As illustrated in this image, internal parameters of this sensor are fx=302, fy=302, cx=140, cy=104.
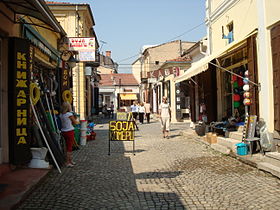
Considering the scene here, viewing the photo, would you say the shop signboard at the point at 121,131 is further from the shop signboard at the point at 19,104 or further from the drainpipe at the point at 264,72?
the drainpipe at the point at 264,72

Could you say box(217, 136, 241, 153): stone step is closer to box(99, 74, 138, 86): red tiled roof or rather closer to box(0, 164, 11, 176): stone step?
box(0, 164, 11, 176): stone step

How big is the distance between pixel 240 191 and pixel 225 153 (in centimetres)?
336

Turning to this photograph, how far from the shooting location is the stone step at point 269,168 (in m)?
5.74

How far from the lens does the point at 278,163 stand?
6.12 metres

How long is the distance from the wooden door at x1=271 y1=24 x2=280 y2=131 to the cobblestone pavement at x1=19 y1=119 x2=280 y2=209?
140cm

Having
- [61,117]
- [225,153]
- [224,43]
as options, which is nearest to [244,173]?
[225,153]

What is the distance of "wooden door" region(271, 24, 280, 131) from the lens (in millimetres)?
6945

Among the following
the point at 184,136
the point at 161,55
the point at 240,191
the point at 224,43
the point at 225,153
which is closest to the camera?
the point at 240,191

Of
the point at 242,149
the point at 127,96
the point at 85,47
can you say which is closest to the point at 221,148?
the point at 242,149

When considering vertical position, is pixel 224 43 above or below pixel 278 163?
above

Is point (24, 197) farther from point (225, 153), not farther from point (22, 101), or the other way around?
point (225, 153)

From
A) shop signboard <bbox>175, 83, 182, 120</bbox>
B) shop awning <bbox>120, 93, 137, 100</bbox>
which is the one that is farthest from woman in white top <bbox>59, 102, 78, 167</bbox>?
shop awning <bbox>120, 93, 137, 100</bbox>

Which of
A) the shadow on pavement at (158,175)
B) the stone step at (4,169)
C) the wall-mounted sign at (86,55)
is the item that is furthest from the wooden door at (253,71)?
the stone step at (4,169)

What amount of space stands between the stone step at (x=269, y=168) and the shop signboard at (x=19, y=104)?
4.85 metres
